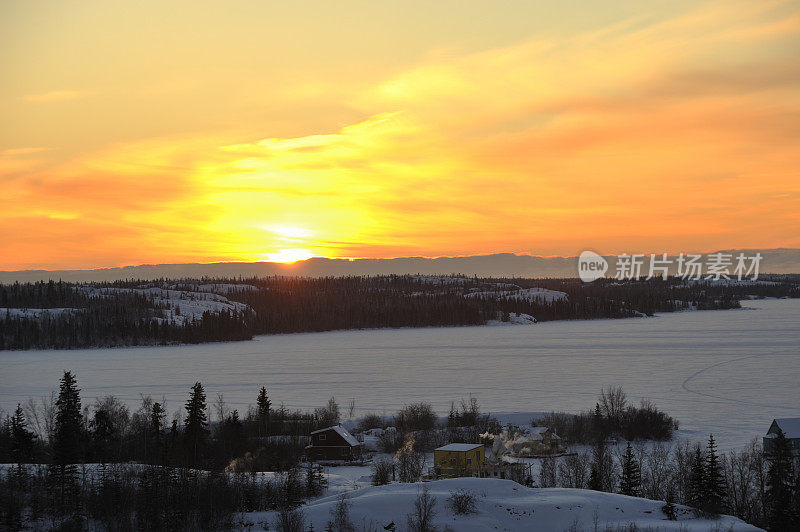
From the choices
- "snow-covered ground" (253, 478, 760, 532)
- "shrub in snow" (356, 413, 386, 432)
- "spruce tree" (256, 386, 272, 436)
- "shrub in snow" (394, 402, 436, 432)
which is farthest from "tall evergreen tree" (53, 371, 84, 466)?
"shrub in snow" (394, 402, 436, 432)

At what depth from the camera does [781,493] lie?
31.0m

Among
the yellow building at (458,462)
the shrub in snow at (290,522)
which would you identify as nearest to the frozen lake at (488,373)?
the yellow building at (458,462)

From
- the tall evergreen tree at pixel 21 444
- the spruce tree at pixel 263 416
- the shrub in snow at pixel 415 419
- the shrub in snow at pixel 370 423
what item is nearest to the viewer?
the tall evergreen tree at pixel 21 444

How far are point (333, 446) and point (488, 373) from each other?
3717 cm

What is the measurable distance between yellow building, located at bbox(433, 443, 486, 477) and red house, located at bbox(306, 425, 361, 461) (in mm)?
7067

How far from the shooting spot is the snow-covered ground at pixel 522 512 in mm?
29422

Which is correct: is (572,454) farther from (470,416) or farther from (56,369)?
(56,369)

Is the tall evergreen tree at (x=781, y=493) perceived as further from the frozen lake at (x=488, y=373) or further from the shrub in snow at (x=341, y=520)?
the shrub in snow at (x=341, y=520)

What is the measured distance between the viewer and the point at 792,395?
5916cm

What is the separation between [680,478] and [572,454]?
27.1ft

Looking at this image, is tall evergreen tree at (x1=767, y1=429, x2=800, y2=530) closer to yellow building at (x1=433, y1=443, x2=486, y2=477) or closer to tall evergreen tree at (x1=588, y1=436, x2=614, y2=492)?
tall evergreen tree at (x1=588, y1=436, x2=614, y2=492)

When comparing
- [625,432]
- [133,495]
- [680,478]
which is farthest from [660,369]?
[133,495]

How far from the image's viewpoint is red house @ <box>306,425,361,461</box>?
46.4m

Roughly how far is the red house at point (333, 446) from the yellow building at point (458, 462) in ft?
23.2
